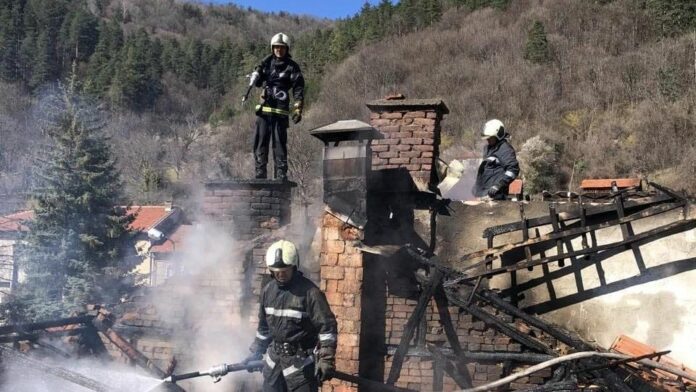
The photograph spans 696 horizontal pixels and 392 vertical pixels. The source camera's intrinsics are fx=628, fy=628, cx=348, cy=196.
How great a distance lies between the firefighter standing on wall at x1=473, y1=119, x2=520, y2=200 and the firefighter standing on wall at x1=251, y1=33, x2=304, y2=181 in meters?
2.40

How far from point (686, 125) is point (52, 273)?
31.5 metres

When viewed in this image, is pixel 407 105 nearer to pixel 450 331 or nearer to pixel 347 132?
pixel 347 132

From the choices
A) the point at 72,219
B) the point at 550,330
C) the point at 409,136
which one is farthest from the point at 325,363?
the point at 72,219

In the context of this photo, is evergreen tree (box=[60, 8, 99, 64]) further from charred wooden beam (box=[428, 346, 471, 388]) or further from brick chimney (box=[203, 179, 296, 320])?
charred wooden beam (box=[428, 346, 471, 388])

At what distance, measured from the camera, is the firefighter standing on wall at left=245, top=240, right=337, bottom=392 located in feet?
16.8

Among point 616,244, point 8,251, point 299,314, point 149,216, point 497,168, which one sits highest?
point 497,168

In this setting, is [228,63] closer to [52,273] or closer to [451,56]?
[451,56]

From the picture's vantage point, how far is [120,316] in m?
7.20

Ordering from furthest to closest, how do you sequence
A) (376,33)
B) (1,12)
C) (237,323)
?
(376,33) → (1,12) → (237,323)

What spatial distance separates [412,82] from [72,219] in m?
43.0

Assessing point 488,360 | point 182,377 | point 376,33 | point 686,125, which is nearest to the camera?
point 182,377

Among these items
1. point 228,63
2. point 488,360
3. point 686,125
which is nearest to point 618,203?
point 488,360

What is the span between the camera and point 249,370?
543cm

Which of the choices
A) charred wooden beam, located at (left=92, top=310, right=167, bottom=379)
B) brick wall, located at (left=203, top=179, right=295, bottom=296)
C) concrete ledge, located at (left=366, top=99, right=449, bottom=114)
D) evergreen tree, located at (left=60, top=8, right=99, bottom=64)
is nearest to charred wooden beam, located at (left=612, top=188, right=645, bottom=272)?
concrete ledge, located at (left=366, top=99, right=449, bottom=114)
